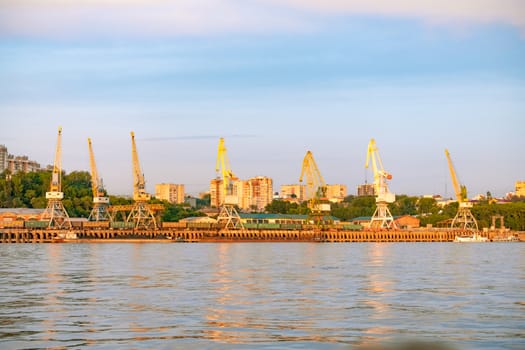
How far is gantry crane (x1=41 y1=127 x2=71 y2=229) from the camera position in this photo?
147375 millimetres

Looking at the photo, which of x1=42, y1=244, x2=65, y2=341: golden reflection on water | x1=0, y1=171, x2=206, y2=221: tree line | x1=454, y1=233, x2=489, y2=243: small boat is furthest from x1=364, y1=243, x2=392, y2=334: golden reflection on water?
x1=0, y1=171, x2=206, y2=221: tree line

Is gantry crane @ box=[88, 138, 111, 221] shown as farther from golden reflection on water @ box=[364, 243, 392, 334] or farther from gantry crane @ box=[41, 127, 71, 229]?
golden reflection on water @ box=[364, 243, 392, 334]

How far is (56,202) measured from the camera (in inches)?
6033

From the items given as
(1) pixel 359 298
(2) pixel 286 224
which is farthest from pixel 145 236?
(1) pixel 359 298

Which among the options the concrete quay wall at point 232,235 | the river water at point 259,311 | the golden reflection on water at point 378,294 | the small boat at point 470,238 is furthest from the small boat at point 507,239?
the river water at point 259,311

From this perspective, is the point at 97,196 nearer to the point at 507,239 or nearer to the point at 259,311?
the point at 507,239

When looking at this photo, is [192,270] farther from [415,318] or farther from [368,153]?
[368,153]

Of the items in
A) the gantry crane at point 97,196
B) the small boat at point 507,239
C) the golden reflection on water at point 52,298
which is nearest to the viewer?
the golden reflection on water at point 52,298

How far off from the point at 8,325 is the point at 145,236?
124364mm

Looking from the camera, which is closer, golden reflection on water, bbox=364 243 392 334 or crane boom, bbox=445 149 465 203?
golden reflection on water, bbox=364 243 392 334

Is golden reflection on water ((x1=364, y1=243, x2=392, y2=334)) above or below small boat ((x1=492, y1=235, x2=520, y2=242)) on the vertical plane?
below

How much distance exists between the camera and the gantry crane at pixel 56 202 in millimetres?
147375

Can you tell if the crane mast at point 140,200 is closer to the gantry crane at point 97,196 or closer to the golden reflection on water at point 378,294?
the gantry crane at point 97,196

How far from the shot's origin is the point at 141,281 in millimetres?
40312
